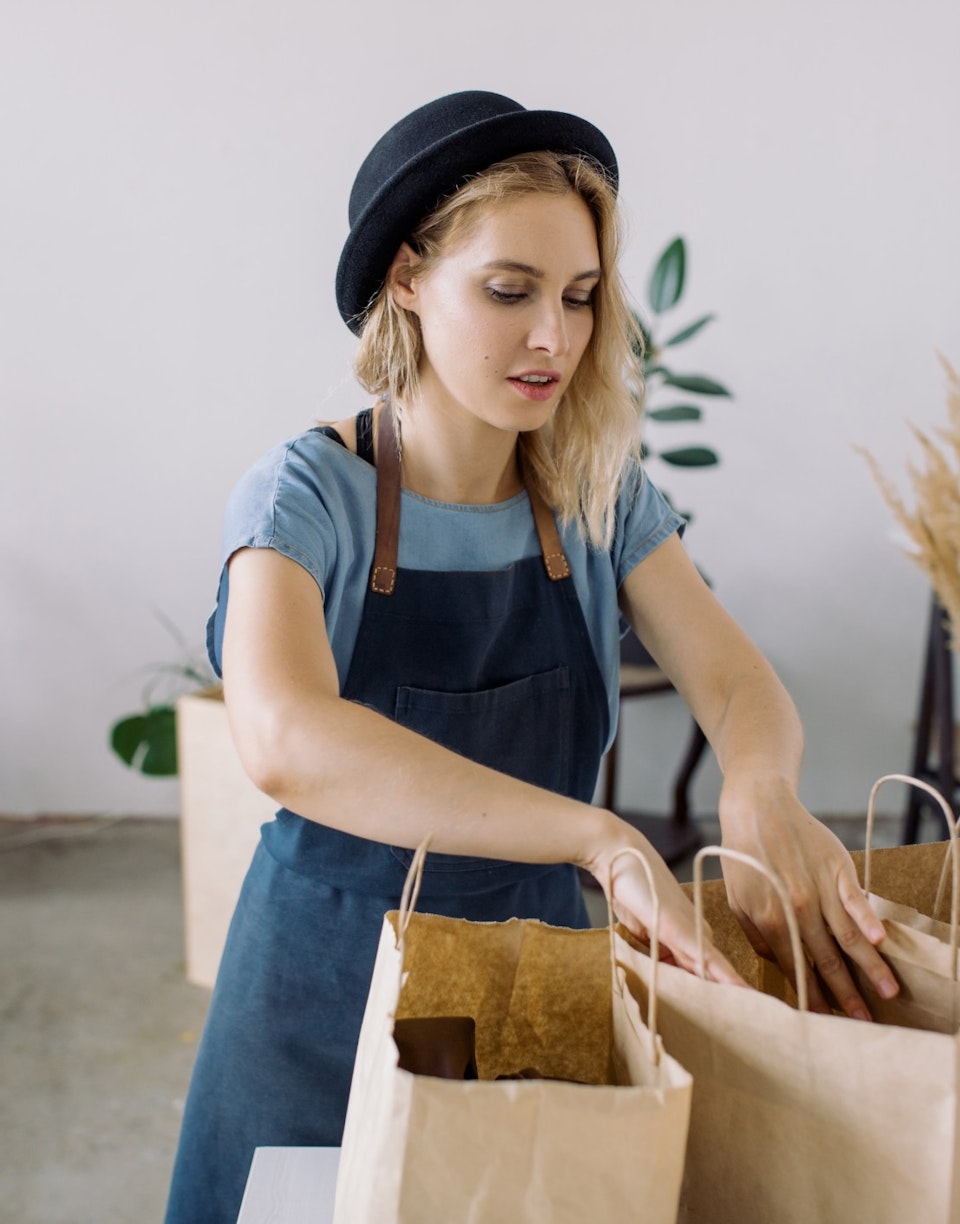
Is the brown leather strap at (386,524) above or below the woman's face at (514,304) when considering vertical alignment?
below

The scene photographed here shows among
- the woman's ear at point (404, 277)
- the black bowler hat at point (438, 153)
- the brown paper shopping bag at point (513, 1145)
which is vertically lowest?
the brown paper shopping bag at point (513, 1145)

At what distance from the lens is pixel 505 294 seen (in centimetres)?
120

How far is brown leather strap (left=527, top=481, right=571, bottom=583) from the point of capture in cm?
138

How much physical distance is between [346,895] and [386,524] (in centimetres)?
39

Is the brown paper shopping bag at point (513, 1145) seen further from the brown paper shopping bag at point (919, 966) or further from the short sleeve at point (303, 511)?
the short sleeve at point (303, 511)

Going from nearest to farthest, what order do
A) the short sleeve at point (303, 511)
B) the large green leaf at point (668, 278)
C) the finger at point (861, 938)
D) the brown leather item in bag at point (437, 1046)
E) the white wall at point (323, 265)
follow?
the brown leather item in bag at point (437, 1046), the finger at point (861, 938), the short sleeve at point (303, 511), the large green leaf at point (668, 278), the white wall at point (323, 265)

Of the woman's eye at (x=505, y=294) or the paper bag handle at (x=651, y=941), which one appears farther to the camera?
the woman's eye at (x=505, y=294)

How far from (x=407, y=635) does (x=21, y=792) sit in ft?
9.44

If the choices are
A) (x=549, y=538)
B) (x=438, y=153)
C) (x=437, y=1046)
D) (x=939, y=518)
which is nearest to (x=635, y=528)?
(x=549, y=538)

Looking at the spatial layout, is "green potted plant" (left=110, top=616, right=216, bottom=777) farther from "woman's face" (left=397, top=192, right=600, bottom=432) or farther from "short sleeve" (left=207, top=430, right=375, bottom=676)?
"woman's face" (left=397, top=192, right=600, bottom=432)

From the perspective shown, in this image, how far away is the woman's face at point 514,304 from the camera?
1.19 meters

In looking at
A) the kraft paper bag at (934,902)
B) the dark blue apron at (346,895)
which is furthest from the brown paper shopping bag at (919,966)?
the dark blue apron at (346,895)

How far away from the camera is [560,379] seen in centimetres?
124

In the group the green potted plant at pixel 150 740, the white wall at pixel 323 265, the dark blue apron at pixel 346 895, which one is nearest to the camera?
the dark blue apron at pixel 346 895
